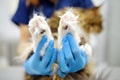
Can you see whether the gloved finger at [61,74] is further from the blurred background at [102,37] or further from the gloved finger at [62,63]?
the blurred background at [102,37]

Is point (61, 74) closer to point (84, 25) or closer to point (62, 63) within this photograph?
point (62, 63)

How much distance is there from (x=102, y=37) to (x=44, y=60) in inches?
52.8

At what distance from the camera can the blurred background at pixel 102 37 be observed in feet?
5.48

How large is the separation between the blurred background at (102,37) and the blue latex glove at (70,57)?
2.83 ft

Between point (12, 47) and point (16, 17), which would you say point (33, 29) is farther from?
point (12, 47)

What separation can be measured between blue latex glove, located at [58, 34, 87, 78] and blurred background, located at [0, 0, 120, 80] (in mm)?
864

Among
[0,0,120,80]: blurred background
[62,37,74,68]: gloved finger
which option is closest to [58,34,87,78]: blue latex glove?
[62,37,74,68]: gloved finger

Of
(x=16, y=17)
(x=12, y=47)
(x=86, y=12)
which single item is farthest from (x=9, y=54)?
(x=86, y=12)

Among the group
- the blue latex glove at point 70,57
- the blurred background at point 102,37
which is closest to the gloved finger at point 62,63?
the blue latex glove at point 70,57

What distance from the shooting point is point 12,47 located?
2.02 meters

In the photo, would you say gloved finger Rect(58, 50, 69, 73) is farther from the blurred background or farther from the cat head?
the blurred background

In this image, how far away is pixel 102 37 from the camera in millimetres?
1858

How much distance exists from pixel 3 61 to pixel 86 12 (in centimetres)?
126

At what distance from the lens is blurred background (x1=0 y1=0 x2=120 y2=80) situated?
167 centimetres
